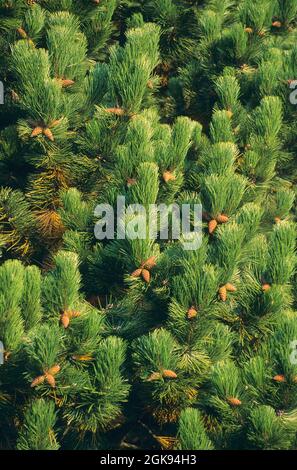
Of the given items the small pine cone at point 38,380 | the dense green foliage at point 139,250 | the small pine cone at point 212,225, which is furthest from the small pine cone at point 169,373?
the small pine cone at point 212,225

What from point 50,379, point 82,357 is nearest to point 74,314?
point 82,357

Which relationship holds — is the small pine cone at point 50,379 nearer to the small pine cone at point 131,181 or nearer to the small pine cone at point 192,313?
the small pine cone at point 192,313

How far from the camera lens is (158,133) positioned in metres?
4.53

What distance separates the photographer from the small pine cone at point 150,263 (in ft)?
12.4

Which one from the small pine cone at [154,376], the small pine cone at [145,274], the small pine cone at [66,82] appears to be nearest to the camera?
the small pine cone at [154,376]

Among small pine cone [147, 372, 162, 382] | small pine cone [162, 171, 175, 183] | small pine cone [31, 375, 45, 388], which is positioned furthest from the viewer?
small pine cone [162, 171, 175, 183]

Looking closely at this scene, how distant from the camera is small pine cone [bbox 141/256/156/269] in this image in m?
3.79

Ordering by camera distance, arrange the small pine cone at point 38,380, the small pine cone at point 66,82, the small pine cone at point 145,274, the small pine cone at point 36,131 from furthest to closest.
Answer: the small pine cone at point 66,82 < the small pine cone at point 36,131 < the small pine cone at point 145,274 < the small pine cone at point 38,380

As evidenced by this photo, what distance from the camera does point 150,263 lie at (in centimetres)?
380

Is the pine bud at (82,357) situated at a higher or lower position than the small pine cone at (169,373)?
higher

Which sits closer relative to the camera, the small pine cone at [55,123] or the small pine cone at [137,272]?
the small pine cone at [137,272]

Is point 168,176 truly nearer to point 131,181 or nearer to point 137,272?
point 131,181

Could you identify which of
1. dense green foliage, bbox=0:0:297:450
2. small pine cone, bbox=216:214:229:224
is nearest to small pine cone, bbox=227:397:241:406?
dense green foliage, bbox=0:0:297:450

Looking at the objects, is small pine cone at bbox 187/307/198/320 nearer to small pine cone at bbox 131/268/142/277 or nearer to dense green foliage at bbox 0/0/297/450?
dense green foliage at bbox 0/0/297/450
